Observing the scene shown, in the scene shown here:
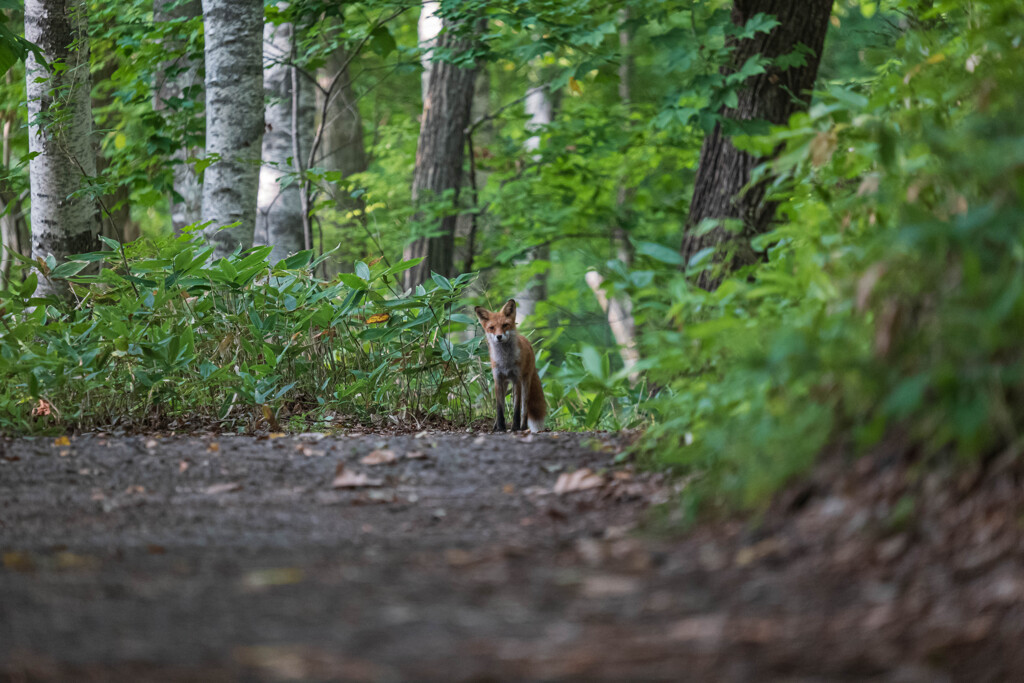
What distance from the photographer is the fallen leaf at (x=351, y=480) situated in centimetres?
308

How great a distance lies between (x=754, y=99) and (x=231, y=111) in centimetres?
421

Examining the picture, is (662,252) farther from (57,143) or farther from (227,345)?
(57,143)

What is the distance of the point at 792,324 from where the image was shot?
2.46 meters

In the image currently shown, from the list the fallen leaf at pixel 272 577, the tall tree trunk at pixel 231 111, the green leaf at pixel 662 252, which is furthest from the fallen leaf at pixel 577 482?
the tall tree trunk at pixel 231 111

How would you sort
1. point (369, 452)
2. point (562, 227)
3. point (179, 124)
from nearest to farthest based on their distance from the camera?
point (369, 452), point (179, 124), point (562, 227)

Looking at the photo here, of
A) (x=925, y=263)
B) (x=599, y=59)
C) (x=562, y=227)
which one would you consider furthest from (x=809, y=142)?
(x=562, y=227)

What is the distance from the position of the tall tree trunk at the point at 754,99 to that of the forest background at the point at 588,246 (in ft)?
0.08

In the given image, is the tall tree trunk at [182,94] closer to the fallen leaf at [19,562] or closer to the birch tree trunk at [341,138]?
the birch tree trunk at [341,138]

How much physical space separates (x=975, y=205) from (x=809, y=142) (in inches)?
33.0

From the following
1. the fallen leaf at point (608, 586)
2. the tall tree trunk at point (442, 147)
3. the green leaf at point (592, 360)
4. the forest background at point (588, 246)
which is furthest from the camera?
the tall tree trunk at point (442, 147)

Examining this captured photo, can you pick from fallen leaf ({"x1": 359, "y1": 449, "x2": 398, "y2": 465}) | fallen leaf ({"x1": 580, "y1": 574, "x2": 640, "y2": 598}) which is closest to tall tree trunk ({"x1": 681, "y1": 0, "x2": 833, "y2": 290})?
fallen leaf ({"x1": 359, "y1": 449, "x2": 398, "y2": 465})

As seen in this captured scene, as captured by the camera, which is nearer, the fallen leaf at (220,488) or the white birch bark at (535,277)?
the fallen leaf at (220,488)

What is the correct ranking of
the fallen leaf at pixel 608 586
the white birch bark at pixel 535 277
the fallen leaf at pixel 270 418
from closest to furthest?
1. the fallen leaf at pixel 608 586
2. the fallen leaf at pixel 270 418
3. the white birch bark at pixel 535 277

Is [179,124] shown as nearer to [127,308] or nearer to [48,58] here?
[48,58]
